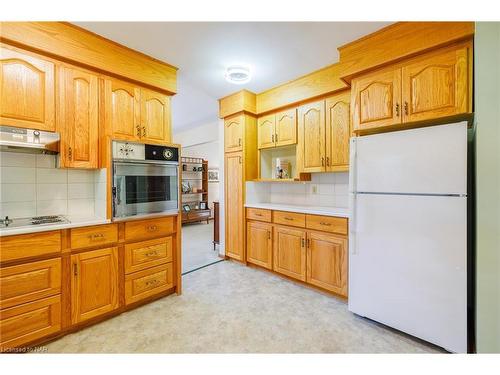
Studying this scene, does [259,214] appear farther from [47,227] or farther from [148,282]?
[47,227]

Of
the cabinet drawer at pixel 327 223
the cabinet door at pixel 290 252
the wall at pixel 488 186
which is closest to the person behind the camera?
the wall at pixel 488 186

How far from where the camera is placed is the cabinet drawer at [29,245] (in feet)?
4.95

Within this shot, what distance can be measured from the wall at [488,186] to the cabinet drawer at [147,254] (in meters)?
2.41

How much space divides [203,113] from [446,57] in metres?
3.77

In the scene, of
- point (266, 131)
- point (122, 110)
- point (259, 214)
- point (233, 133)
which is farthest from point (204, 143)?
point (122, 110)

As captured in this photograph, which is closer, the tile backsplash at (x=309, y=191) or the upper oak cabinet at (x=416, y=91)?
the upper oak cabinet at (x=416, y=91)

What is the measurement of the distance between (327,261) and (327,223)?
39cm

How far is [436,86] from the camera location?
1.69m

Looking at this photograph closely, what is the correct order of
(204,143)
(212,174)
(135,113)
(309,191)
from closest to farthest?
1. (135,113)
2. (309,191)
3. (204,143)
4. (212,174)

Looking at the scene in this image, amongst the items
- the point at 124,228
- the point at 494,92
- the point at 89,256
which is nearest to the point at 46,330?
the point at 89,256

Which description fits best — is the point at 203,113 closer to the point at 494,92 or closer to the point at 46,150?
the point at 46,150

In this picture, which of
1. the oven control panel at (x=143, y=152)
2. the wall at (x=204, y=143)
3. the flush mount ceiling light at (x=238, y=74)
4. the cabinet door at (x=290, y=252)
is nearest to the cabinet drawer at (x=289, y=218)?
the cabinet door at (x=290, y=252)

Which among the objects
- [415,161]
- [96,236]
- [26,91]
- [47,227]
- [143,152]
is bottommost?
[96,236]

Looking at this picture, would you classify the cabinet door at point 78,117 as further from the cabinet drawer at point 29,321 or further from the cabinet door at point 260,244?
the cabinet door at point 260,244
